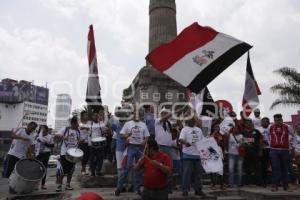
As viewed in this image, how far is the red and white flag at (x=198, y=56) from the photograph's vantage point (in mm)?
6625

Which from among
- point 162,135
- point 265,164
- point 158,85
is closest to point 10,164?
point 162,135

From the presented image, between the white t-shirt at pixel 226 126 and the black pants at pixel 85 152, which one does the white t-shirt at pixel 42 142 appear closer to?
the black pants at pixel 85 152

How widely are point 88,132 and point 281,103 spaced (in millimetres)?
13030

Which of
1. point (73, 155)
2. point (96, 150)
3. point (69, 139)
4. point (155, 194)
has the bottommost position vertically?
point (155, 194)

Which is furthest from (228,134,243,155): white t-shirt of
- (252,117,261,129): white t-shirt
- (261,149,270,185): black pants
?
(252,117,261,129): white t-shirt

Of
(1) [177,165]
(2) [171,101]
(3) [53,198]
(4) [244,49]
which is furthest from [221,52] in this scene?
(2) [171,101]

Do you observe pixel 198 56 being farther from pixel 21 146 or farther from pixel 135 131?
pixel 21 146

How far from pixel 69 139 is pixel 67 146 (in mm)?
166

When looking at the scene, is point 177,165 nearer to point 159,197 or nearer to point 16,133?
point 159,197

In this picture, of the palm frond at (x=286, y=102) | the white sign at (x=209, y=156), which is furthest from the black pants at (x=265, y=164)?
the palm frond at (x=286, y=102)

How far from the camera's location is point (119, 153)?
7.36 m

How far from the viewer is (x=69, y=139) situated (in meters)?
7.77

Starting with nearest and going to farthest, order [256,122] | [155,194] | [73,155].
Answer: [155,194] → [73,155] → [256,122]

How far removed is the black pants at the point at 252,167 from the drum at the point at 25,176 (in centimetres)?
499
